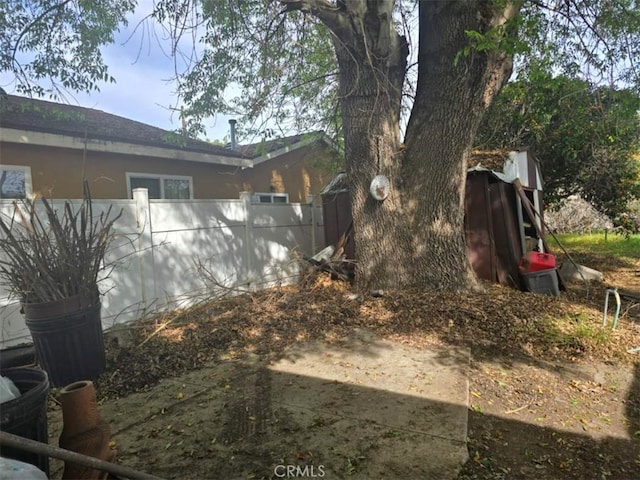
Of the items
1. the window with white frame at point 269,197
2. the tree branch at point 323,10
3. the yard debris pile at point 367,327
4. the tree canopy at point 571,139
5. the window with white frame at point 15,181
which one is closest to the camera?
the yard debris pile at point 367,327

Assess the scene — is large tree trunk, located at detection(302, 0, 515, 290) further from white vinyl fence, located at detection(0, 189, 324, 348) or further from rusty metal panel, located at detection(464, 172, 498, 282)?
white vinyl fence, located at detection(0, 189, 324, 348)

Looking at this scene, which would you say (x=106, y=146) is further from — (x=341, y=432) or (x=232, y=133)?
(x=341, y=432)

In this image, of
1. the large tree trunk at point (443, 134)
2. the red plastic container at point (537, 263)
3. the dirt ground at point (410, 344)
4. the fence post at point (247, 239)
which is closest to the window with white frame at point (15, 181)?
the fence post at point (247, 239)

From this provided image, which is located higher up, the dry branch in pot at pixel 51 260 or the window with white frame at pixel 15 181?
the window with white frame at pixel 15 181

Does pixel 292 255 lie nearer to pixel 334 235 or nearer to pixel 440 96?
pixel 334 235

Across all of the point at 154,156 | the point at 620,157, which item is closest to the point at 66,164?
the point at 154,156

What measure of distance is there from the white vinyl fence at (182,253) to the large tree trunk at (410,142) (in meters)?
2.17

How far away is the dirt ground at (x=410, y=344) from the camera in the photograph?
2.42m

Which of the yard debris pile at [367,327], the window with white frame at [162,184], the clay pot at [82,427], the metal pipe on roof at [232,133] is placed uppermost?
the metal pipe on roof at [232,133]

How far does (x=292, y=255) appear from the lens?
8.07 m

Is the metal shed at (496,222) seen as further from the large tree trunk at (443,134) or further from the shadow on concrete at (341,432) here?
the shadow on concrete at (341,432)

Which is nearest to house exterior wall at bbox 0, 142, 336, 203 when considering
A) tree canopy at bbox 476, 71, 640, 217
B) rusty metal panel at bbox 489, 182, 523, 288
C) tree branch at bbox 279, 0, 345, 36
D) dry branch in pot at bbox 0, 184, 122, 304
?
dry branch in pot at bbox 0, 184, 122, 304

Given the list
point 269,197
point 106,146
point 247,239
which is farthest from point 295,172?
point 106,146

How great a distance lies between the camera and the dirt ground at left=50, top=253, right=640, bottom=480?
7.95 feet
